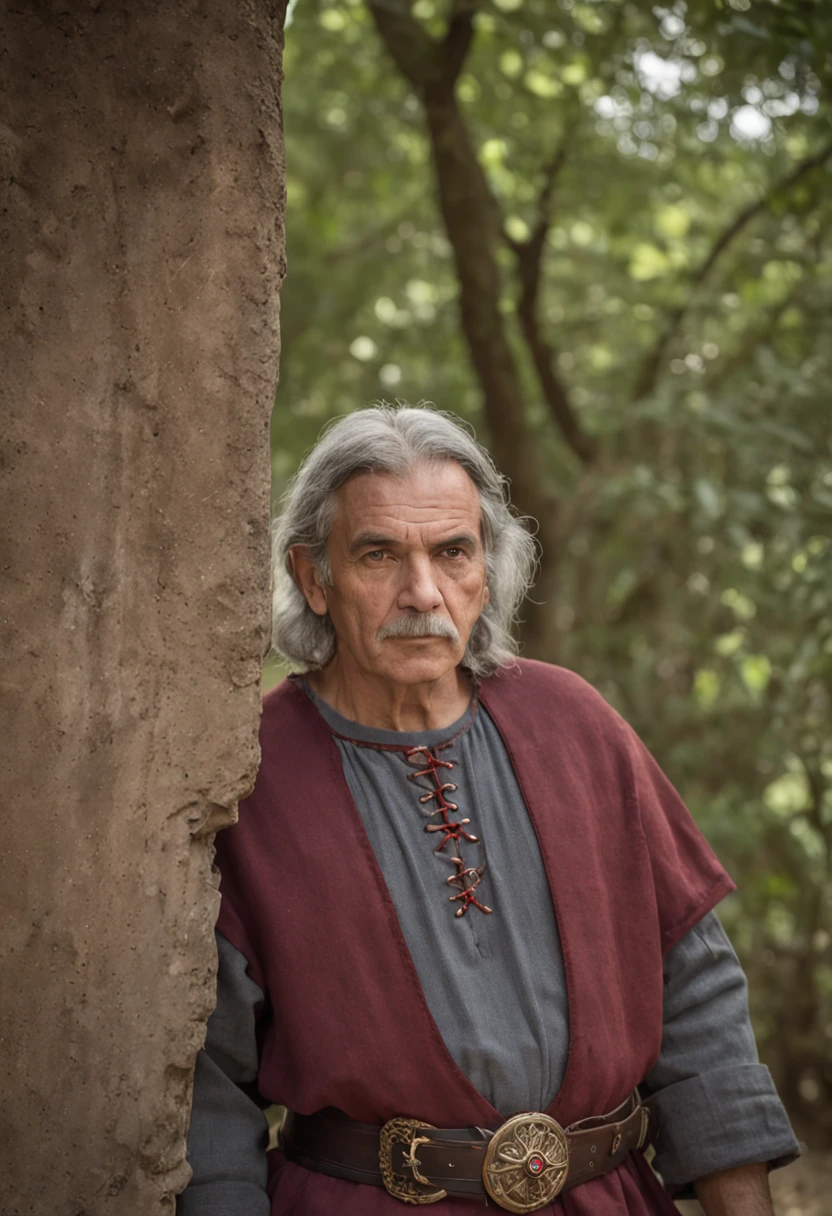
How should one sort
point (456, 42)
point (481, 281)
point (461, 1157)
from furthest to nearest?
point (481, 281), point (456, 42), point (461, 1157)

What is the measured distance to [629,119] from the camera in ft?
14.9

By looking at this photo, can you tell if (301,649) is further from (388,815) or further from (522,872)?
(522,872)

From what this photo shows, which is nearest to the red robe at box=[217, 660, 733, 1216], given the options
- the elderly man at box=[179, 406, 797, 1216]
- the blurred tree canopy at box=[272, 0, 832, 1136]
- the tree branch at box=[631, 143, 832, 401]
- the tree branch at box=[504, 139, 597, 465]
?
the elderly man at box=[179, 406, 797, 1216]

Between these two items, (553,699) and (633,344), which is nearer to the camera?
(553,699)

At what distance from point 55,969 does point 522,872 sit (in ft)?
2.68

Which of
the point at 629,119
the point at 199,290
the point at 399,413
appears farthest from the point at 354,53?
the point at 199,290

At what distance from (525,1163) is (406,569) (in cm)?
99

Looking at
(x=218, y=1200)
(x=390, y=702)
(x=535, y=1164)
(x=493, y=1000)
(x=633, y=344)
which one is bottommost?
(x=218, y=1200)

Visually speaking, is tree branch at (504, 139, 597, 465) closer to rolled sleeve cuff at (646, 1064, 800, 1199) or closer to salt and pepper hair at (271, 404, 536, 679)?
salt and pepper hair at (271, 404, 536, 679)

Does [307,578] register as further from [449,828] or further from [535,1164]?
[535,1164]

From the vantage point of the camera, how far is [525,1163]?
6.09 ft

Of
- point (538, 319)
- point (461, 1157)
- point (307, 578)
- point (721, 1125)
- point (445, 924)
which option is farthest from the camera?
point (538, 319)

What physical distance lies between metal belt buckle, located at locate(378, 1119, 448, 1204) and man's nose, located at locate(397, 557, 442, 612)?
2.76 ft

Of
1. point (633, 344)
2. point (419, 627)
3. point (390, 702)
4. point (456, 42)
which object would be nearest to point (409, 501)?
point (419, 627)
